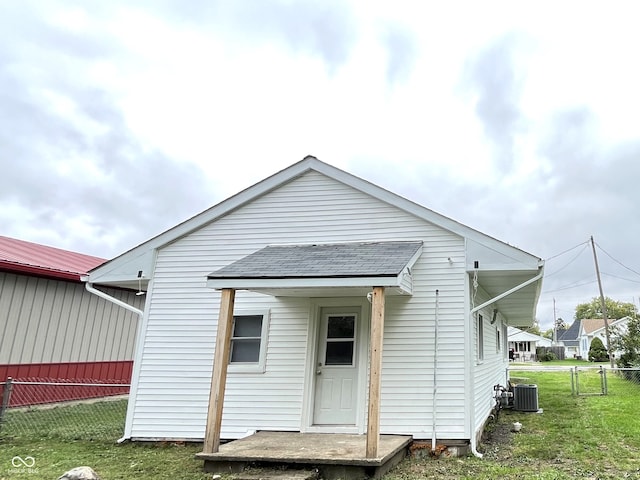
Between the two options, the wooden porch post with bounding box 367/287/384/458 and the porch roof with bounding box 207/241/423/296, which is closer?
the wooden porch post with bounding box 367/287/384/458

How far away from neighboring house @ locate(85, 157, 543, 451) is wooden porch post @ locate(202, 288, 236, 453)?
0.02m

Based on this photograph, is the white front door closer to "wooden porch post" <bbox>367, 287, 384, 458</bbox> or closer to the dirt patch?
"wooden porch post" <bbox>367, 287, 384, 458</bbox>

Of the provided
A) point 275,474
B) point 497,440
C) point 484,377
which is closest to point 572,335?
point 484,377

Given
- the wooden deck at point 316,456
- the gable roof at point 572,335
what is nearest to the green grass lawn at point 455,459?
the wooden deck at point 316,456

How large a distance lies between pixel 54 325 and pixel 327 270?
326 inches

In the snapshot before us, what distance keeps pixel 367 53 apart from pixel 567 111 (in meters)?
7.23

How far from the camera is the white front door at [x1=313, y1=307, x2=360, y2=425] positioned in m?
6.73

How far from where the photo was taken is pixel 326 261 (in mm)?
6355

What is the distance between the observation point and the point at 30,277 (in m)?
10.0

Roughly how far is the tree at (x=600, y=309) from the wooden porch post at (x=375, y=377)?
73567 millimetres

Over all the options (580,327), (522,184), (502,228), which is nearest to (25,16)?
(522,184)

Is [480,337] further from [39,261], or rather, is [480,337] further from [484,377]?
[39,261]

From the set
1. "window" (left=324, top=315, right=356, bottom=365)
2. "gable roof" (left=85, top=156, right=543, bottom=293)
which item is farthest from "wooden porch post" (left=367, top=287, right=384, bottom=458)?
"gable roof" (left=85, top=156, right=543, bottom=293)

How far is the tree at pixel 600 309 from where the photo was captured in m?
68.4
